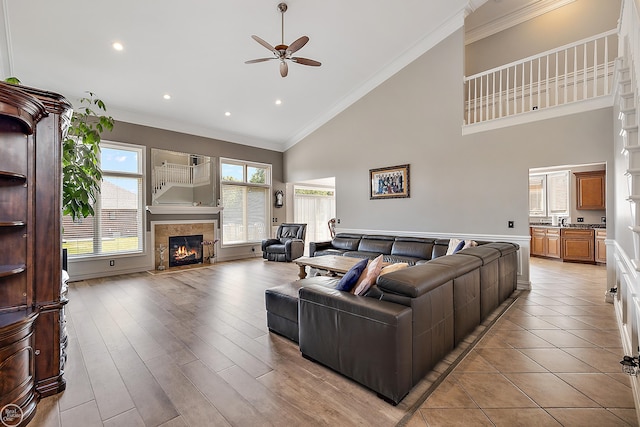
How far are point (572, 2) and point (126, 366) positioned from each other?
8.52 meters

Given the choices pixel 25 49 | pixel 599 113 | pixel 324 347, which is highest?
pixel 25 49

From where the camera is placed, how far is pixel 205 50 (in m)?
4.73

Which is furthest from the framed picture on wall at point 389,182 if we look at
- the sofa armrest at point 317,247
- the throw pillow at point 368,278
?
the throw pillow at point 368,278

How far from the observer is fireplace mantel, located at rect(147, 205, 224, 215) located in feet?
21.1

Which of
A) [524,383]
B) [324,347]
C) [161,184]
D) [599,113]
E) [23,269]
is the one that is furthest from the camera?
[161,184]

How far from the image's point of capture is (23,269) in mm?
1954

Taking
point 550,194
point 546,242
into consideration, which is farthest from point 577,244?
point 550,194

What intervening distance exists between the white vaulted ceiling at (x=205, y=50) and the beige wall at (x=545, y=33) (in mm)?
805

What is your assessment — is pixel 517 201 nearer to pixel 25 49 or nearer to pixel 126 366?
Answer: pixel 126 366

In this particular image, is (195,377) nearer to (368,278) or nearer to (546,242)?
(368,278)

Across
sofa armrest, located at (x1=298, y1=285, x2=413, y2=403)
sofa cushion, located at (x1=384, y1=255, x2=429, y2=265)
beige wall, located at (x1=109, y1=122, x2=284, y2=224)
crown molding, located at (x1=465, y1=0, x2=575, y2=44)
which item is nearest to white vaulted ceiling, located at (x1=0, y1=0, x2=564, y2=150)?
beige wall, located at (x1=109, y1=122, x2=284, y2=224)

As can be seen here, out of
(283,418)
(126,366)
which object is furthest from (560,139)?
(126,366)

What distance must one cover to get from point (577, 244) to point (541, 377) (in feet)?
21.4

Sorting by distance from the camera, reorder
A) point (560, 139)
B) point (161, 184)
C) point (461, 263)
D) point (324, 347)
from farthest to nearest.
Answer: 1. point (161, 184)
2. point (560, 139)
3. point (461, 263)
4. point (324, 347)
